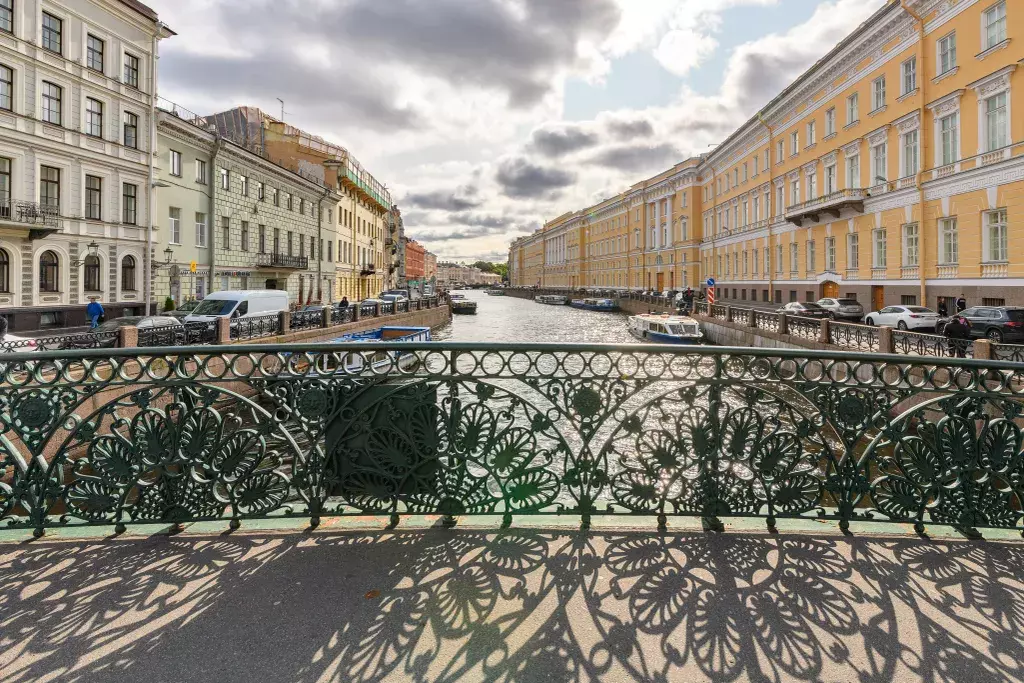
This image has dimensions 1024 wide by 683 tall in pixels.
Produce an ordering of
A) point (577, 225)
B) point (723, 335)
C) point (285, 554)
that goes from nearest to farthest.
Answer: point (285, 554)
point (723, 335)
point (577, 225)

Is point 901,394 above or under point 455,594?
above

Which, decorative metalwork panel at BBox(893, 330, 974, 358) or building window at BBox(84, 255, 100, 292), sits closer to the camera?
decorative metalwork panel at BBox(893, 330, 974, 358)

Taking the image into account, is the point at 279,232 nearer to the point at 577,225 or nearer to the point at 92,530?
the point at 92,530

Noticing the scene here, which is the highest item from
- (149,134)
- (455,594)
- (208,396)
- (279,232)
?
(149,134)

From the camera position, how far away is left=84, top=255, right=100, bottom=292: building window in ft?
67.9

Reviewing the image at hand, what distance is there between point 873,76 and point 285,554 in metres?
31.4

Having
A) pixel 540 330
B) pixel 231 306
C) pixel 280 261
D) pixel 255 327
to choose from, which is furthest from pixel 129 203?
pixel 540 330

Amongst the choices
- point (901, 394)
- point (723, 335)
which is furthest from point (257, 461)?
point (723, 335)

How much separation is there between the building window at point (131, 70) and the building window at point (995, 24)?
32778 mm

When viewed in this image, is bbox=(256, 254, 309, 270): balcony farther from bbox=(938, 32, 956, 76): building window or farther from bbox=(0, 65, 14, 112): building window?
bbox=(938, 32, 956, 76): building window

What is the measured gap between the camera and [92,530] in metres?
2.95

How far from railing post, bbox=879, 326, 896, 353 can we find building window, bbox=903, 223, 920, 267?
12.1 metres

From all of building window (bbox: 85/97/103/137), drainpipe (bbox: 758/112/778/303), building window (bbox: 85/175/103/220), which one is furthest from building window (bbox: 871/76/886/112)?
building window (bbox: 85/175/103/220)

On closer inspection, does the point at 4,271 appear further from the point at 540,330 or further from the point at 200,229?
the point at 540,330
